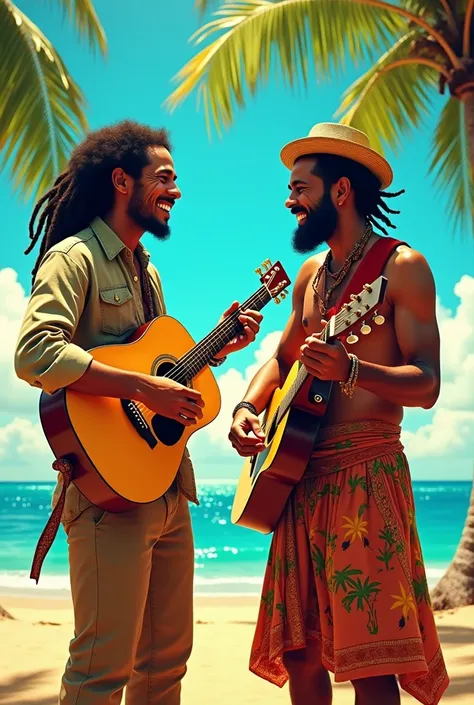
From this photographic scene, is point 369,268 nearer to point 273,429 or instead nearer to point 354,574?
point 273,429

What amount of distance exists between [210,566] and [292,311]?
2601 cm

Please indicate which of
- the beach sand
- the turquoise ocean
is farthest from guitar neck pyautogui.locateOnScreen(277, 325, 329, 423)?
the turquoise ocean

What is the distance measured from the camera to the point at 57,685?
5.66m

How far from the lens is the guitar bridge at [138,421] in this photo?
302 cm

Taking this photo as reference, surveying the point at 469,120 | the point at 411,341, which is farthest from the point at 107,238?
the point at 469,120

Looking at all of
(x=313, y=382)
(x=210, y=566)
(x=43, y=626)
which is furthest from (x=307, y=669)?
(x=210, y=566)

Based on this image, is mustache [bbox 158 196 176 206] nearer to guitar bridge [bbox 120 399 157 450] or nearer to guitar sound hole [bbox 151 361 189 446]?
guitar sound hole [bbox 151 361 189 446]

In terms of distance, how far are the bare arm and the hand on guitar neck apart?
0.63 metres

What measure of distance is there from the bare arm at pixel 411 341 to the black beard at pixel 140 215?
95cm

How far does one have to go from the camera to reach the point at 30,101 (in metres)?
8.66

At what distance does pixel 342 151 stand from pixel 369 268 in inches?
21.3

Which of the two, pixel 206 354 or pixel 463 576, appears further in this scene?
pixel 463 576

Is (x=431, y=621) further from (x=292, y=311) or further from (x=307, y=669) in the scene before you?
(x=292, y=311)

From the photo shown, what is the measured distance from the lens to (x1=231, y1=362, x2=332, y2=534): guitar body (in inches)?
121
